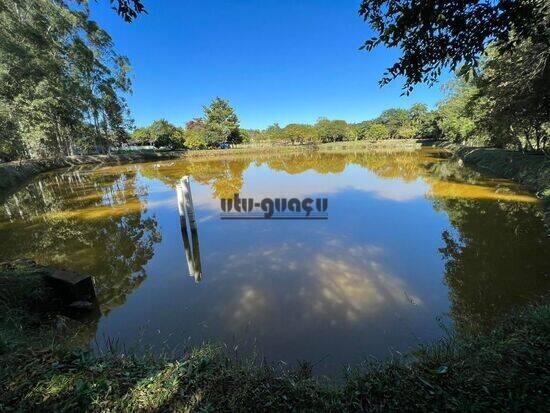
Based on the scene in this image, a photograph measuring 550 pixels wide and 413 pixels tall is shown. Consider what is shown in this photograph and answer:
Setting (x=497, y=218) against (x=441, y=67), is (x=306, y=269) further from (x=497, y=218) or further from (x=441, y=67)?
(x=497, y=218)

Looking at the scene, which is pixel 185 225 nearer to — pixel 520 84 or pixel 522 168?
pixel 520 84

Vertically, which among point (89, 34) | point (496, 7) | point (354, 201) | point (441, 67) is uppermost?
point (89, 34)

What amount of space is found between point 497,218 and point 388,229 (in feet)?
10.0

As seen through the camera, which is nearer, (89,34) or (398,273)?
(398,273)

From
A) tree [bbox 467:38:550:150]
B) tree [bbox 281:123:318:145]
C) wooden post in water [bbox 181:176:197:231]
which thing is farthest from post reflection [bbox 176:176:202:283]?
tree [bbox 281:123:318:145]

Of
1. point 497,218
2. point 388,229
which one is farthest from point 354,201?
point 497,218

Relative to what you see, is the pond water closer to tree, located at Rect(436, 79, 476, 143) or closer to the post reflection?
the post reflection

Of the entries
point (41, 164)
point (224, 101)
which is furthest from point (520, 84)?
point (224, 101)

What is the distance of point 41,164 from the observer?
24.4 meters

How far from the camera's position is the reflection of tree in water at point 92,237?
5.22 metres

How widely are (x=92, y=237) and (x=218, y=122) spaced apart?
46.1m

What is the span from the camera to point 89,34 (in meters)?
28.4

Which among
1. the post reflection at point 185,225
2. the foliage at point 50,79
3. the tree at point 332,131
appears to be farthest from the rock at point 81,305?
the tree at point 332,131

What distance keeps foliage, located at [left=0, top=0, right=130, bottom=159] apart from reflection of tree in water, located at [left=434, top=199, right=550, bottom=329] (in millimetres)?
17981
